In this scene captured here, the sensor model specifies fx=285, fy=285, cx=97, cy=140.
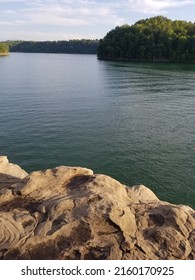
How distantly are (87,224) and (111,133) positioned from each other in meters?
31.5

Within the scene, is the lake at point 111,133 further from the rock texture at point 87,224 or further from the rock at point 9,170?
the rock texture at point 87,224

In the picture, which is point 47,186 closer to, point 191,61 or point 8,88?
point 8,88

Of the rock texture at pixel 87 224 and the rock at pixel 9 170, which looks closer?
the rock texture at pixel 87 224

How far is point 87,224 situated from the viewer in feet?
57.6

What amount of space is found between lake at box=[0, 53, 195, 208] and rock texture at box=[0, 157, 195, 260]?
36.4ft

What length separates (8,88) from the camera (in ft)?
282

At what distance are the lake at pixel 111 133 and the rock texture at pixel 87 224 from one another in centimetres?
1110

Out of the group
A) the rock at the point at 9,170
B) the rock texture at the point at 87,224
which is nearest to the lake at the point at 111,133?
the rock at the point at 9,170

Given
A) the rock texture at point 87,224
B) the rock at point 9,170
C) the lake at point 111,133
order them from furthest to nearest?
the lake at point 111,133 < the rock at point 9,170 < the rock texture at point 87,224

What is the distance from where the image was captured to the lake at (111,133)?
35250mm

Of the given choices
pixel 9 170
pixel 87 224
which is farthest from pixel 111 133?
pixel 87 224

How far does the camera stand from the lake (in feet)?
116

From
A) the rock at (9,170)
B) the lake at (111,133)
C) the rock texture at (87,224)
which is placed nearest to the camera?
the rock texture at (87,224)

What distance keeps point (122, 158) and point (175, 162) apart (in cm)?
696
